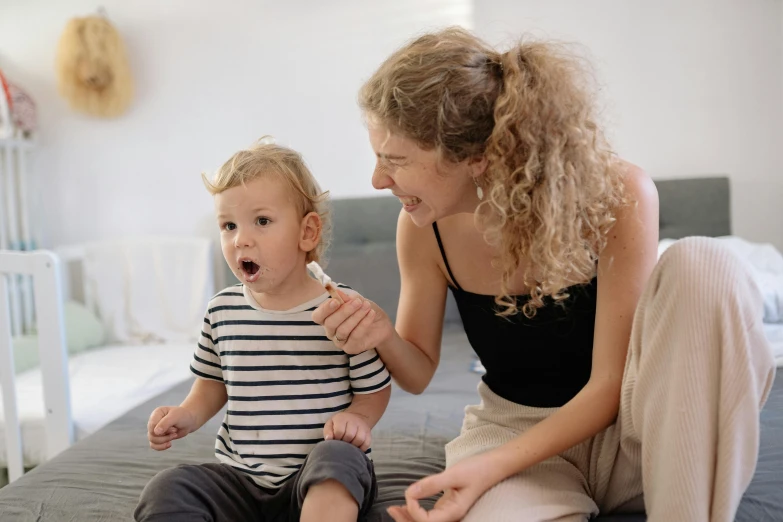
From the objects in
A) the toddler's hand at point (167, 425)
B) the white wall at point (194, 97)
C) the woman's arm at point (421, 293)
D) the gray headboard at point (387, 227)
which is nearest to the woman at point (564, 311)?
the woman's arm at point (421, 293)

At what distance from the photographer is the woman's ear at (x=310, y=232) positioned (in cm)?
96

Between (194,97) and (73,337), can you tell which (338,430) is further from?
(194,97)

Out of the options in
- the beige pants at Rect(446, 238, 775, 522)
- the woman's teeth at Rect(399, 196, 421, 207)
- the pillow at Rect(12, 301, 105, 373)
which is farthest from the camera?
the pillow at Rect(12, 301, 105, 373)

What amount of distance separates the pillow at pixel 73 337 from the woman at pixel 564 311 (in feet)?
5.17

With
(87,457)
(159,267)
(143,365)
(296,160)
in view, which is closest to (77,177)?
(159,267)

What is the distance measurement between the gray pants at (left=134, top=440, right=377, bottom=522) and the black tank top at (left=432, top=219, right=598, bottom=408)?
256 millimetres

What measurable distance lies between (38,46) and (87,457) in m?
1.93

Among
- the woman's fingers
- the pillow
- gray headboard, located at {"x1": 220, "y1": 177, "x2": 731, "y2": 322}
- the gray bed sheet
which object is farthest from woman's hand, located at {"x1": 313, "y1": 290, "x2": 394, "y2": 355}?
the pillow

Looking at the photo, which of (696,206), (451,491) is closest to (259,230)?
(451,491)

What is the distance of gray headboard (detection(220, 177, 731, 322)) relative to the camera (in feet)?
7.14

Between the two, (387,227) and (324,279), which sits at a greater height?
(324,279)

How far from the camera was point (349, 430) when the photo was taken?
0.85 meters

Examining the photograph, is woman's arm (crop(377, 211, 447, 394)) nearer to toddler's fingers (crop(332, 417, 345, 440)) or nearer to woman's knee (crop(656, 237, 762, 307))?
toddler's fingers (crop(332, 417, 345, 440))

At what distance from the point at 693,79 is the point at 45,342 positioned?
6.68 ft
